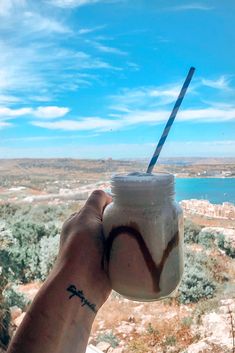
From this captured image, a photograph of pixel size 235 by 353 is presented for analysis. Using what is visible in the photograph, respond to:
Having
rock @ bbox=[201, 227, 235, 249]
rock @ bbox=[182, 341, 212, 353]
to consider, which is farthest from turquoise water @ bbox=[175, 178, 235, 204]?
rock @ bbox=[182, 341, 212, 353]

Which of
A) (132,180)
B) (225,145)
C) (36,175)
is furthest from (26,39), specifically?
(132,180)

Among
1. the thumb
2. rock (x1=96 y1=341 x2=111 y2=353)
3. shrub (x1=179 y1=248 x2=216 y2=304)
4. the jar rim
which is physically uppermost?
the jar rim

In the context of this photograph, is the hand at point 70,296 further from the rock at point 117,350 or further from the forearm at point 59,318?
the rock at point 117,350

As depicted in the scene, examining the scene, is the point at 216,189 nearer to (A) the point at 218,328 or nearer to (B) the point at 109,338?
(A) the point at 218,328

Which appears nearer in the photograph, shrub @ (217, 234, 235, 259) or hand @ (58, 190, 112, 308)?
hand @ (58, 190, 112, 308)

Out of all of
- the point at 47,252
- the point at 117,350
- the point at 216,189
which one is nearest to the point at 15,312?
the point at 47,252

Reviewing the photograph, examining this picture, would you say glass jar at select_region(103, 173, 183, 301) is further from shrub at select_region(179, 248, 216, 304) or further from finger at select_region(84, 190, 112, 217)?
shrub at select_region(179, 248, 216, 304)

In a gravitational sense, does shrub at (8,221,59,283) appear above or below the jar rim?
below

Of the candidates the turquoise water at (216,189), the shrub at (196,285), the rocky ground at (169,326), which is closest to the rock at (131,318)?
the rocky ground at (169,326)
